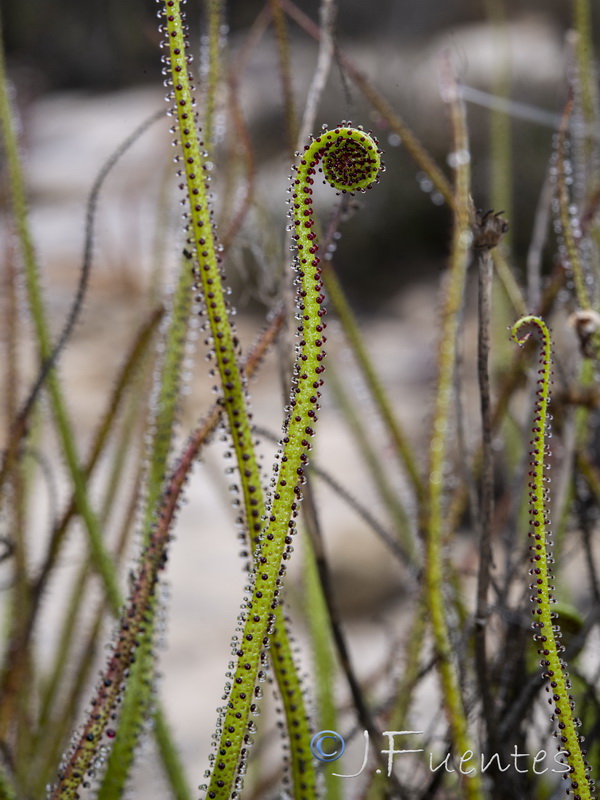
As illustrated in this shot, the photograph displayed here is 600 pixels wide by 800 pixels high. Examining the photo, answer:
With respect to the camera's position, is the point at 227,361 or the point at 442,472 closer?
the point at 227,361

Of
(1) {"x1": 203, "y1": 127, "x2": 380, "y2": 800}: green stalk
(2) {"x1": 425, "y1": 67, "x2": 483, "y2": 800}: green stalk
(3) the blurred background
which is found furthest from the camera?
(3) the blurred background

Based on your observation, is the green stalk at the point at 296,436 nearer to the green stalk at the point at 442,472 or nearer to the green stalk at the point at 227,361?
the green stalk at the point at 227,361

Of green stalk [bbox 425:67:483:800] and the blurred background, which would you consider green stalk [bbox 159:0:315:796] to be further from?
the blurred background

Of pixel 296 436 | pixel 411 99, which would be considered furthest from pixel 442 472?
pixel 411 99

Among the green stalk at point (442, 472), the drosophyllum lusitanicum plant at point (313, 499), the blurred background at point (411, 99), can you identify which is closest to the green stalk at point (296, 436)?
the drosophyllum lusitanicum plant at point (313, 499)

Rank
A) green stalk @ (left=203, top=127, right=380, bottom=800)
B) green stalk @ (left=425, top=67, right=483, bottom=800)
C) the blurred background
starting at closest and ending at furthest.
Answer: green stalk @ (left=203, top=127, right=380, bottom=800) → green stalk @ (left=425, top=67, right=483, bottom=800) → the blurred background

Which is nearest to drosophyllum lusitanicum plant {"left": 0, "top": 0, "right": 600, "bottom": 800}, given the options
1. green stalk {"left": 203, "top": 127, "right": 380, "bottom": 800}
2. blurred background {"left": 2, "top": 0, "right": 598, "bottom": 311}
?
green stalk {"left": 203, "top": 127, "right": 380, "bottom": 800}

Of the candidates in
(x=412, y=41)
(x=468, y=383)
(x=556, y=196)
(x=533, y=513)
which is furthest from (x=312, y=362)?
(x=412, y=41)

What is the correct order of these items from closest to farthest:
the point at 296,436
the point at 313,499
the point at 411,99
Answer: the point at 296,436 → the point at 313,499 → the point at 411,99

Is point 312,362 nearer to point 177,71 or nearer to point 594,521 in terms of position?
point 177,71

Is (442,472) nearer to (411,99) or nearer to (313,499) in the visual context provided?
(313,499)

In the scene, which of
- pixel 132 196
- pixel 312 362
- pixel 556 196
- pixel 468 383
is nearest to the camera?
pixel 312 362
